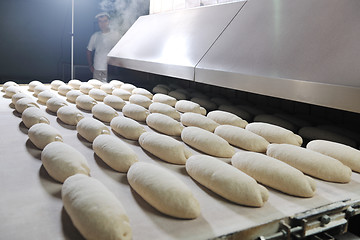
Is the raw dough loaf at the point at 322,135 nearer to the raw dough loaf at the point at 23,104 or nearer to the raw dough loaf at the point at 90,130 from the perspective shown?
the raw dough loaf at the point at 90,130

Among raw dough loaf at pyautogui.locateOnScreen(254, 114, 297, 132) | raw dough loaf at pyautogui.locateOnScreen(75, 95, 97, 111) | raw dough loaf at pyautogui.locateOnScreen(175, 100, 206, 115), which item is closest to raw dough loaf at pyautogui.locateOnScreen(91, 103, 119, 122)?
raw dough loaf at pyautogui.locateOnScreen(75, 95, 97, 111)

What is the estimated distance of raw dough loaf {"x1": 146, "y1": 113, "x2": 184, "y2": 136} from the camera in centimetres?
164

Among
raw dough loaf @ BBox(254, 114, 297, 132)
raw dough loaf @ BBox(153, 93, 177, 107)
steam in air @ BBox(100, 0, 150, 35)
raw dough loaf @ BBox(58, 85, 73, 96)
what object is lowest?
raw dough loaf @ BBox(58, 85, 73, 96)

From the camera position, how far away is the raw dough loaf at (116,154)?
3.81ft

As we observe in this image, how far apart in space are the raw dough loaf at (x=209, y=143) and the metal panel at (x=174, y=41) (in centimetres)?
76

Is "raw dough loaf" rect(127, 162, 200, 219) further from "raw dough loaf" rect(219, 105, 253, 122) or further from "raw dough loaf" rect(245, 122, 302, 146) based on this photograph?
"raw dough loaf" rect(219, 105, 253, 122)

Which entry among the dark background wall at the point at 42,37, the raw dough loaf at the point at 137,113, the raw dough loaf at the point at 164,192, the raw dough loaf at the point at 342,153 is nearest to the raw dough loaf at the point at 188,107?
the raw dough loaf at the point at 137,113

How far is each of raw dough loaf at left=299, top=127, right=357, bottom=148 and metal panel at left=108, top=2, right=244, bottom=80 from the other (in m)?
0.83

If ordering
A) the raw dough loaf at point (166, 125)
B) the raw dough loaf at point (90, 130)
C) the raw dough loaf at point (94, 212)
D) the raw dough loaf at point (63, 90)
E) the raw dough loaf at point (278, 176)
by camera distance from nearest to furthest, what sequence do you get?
the raw dough loaf at point (94, 212) < the raw dough loaf at point (278, 176) < the raw dough loaf at point (90, 130) < the raw dough loaf at point (166, 125) < the raw dough loaf at point (63, 90)

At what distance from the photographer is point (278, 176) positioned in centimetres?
105

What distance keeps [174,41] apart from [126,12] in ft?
4.81

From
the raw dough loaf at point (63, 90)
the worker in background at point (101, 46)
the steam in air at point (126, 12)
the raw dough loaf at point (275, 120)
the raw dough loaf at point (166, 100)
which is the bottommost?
the raw dough loaf at point (63, 90)

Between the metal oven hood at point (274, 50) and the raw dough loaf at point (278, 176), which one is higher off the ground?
the metal oven hood at point (274, 50)

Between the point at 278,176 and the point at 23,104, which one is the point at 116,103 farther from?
the point at 278,176
